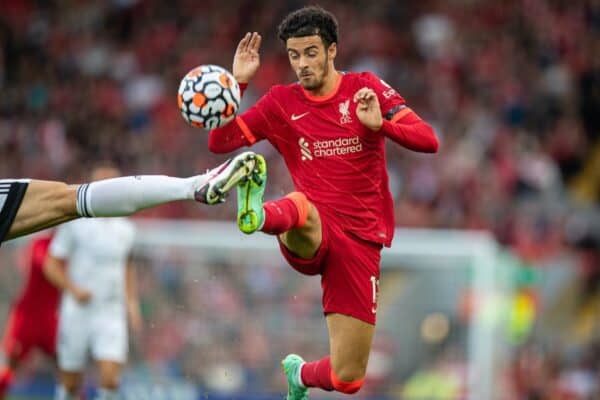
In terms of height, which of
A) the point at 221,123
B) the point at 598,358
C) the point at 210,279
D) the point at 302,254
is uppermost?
the point at 221,123

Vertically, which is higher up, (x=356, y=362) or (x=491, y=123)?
(x=491, y=123)

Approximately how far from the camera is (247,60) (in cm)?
843

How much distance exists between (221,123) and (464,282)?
8.00 meters

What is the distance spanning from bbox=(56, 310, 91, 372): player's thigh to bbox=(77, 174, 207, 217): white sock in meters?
4.02

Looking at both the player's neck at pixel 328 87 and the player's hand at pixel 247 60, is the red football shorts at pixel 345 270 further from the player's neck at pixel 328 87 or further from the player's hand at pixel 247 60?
the player's hand at pixel 247 60

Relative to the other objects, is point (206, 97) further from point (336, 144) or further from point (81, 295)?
point (81, 295)

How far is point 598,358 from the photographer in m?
14.9

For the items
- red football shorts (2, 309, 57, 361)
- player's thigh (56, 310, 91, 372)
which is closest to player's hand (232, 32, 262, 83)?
player's thigh (56, 310, 91, 372)

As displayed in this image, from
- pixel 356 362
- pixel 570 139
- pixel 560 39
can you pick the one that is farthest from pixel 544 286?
pixel 356 362

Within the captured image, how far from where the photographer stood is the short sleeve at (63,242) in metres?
11.8

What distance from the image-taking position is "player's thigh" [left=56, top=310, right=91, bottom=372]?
11852 mm

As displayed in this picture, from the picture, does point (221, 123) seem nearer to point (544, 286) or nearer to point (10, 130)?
point (544, 286)

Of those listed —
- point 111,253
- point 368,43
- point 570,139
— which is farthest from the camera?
point 368,43

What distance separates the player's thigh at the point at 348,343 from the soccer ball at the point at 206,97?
4.80 ft
